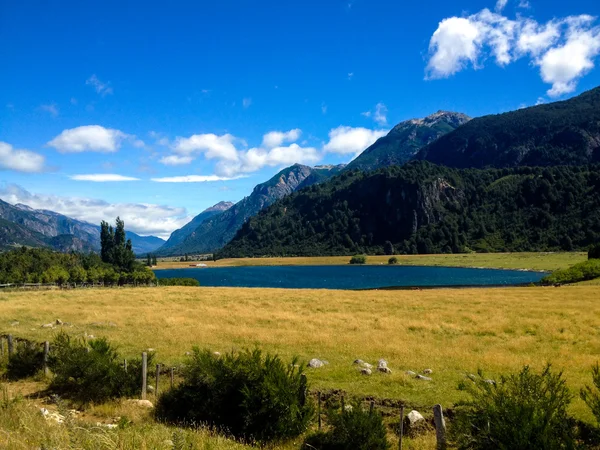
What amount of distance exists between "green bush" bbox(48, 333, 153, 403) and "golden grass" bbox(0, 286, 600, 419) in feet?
12.1

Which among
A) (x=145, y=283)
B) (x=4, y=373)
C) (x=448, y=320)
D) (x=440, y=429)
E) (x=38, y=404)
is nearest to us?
(x=440, y=429)

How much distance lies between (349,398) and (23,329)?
90.0 ft

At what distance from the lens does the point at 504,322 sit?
31.7 metres

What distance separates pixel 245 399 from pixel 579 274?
277ft

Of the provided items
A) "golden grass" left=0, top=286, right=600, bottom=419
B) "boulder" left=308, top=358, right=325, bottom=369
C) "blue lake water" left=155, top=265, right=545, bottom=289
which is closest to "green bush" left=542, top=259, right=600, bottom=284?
"blue lake water" left=155, top=265, right=545, bottom=289

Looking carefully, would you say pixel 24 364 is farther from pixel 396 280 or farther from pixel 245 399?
pixel 396 280

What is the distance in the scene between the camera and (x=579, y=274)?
77938 millimetres

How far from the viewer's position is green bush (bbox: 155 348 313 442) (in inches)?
501

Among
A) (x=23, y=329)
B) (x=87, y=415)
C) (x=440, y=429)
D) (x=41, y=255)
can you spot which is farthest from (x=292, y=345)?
(x=41, y=255)

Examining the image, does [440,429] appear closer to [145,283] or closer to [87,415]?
[87,415]

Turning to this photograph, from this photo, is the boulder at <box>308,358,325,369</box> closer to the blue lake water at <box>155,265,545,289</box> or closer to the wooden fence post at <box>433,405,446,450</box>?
the wooden fence post at <box>433,405,446,450</box>

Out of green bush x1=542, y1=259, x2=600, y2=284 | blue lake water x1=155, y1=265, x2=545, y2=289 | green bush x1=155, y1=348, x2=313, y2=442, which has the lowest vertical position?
blue lake water x1=155, y1=265, x2=545, y2=289

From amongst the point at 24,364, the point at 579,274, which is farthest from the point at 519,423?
the point at 579,274

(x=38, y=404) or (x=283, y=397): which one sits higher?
(x=283, y=397)
